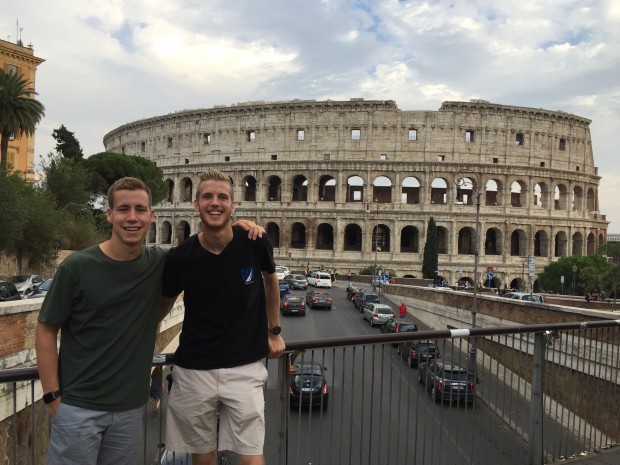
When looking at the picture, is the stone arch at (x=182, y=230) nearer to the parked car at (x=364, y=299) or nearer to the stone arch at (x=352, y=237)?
the stone arch at (x=352, y=237)

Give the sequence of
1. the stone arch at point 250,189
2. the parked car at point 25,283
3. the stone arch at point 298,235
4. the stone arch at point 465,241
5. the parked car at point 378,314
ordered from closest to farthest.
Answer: the parked car at point 25,283, the parked car at point 378,314, the stone arch at point 465,241, the stone arch at point 298,235, the stone arch at point 250,189

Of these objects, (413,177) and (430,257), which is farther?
(413,177)

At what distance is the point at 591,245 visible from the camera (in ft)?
189

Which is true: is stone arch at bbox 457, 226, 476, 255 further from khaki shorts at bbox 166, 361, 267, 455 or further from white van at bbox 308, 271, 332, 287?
khaki shorts at bbox 166, 361, 267, 455

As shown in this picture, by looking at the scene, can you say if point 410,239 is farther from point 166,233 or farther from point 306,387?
point 306,387

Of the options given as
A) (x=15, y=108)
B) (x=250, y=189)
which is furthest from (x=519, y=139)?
(x=15, y=108)

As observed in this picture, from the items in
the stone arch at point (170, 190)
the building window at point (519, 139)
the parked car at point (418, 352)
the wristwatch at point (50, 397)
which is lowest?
the parked car at point (418, 352)

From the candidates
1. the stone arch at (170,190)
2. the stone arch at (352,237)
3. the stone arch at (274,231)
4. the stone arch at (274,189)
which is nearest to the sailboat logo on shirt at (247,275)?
the stone arch at (274,231)

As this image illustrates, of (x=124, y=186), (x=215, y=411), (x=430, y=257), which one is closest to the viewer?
(x=124, y=186)

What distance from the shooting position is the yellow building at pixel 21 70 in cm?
3950

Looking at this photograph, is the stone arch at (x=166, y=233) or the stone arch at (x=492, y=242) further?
the stone arch at (x=166, y=233)

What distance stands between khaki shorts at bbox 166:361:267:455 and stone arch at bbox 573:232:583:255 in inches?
2381

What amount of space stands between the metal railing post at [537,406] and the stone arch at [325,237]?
169 feet

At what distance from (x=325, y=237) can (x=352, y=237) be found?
3148 millimetres
